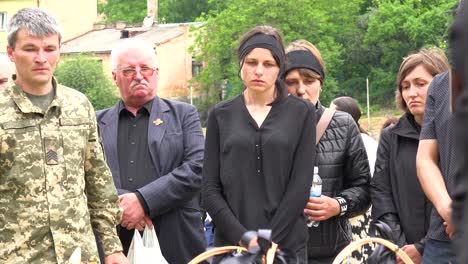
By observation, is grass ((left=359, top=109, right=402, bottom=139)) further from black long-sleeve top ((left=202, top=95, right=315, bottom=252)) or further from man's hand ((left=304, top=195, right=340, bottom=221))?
black long-sleeve top ((left=202, top=95, right=315, bottom=252))

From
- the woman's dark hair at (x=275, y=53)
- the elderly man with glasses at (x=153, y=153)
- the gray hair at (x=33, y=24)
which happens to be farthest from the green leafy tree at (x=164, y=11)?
the gray hair at (x=33, y=24)

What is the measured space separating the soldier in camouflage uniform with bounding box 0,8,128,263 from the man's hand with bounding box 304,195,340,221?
1453 millimetres

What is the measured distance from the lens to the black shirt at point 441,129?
16.5 ft

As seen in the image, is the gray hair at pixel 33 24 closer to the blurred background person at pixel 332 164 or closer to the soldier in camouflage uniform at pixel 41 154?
the soldier in camouflage uniform at pixel 41 154

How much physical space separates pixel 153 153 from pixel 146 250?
0.61 metres

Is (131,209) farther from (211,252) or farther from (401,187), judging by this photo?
(211,252)

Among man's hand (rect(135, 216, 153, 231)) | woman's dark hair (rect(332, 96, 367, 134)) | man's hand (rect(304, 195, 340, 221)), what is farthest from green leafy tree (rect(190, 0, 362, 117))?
man's hand (rect(304, 195, 340, 221))

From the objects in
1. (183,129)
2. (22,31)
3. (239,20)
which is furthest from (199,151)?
(239,20)

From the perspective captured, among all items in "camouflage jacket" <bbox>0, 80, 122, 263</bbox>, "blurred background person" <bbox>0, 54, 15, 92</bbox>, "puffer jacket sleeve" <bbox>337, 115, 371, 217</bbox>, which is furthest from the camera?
"blurred background person" <bbox>0, 54, 15, 92</bbox>

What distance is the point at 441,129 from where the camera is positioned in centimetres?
509

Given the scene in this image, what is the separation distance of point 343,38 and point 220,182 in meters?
67.0

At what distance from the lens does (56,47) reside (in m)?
5.05

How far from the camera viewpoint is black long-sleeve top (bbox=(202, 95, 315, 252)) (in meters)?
5.55

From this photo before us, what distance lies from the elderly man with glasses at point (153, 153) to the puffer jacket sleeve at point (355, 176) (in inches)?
35.0
